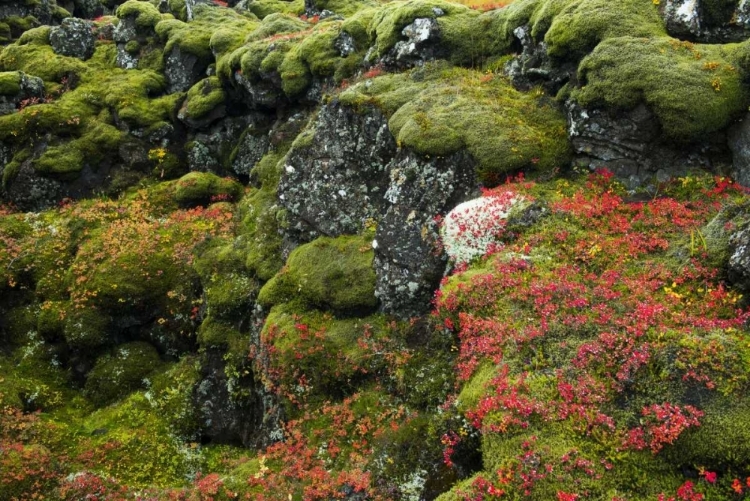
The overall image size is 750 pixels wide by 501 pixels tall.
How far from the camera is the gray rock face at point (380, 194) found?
48.1 ft

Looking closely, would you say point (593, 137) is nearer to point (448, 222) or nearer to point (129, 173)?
point (448, 222)

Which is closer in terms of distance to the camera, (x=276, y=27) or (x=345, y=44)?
(x=345, y=44)

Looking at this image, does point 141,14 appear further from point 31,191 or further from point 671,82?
point 671,82

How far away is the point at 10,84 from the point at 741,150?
31.7m

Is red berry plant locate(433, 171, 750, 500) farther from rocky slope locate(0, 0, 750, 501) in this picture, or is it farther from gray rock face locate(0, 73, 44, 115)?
gray rock face locate(0, 73, 44, 115)

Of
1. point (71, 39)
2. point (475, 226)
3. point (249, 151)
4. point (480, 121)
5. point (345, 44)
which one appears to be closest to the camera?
point (475, 226)

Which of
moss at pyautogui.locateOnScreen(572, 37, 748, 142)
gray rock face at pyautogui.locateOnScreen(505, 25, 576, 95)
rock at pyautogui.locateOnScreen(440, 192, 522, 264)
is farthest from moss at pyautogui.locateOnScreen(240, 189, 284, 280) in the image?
moss at pyautogui.locateOnScreen(572, 37, 748, 142)

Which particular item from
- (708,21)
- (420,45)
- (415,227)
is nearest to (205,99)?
(420,45)

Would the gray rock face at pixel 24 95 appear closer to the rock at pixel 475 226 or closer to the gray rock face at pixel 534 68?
the gray rock face at pixel 534 68

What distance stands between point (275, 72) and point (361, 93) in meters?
7.19

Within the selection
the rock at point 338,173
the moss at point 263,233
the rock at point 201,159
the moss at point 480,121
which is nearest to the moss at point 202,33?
the rock at point 201,159

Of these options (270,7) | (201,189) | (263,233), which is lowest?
(201,189)

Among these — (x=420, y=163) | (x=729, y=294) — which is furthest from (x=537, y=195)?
(x=729, y=294)

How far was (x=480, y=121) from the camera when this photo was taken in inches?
641
